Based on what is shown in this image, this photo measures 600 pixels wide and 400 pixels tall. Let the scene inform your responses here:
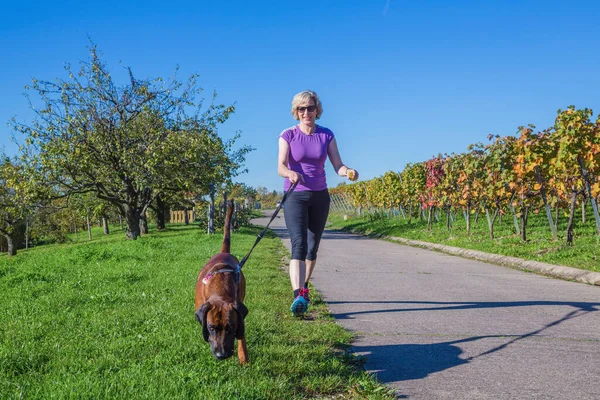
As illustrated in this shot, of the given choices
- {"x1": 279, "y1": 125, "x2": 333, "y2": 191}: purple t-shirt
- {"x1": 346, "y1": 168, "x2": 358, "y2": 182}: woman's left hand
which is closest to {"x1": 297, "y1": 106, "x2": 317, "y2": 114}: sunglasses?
{"x1": 279, "y1": 125, "x2": 333, "y2": 191}: purple t-shirt

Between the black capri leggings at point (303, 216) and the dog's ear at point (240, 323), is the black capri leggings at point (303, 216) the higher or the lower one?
the higher one

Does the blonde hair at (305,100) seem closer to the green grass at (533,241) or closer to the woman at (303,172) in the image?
the woman at (303,172)

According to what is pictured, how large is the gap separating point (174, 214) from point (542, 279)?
5486 cm

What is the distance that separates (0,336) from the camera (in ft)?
14.0

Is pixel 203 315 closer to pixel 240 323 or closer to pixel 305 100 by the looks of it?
pixel 240 323

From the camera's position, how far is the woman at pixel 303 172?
203 inches

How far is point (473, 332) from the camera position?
4.52 m

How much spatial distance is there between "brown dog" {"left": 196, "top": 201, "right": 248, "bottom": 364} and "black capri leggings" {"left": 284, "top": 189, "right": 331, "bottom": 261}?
5.15ft

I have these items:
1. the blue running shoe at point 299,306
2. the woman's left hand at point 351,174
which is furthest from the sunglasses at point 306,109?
the blue running shoe at point 299,306

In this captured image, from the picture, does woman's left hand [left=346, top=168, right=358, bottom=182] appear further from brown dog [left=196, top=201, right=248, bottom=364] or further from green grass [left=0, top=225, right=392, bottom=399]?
brown dog [left=196, top=201, right=248, bottom=364]

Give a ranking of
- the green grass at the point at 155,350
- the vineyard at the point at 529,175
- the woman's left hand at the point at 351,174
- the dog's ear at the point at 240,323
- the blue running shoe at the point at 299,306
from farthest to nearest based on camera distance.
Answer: the vineyard at the point at 529,175
the woman's left hand at the point at 351,174
the blue running shoe at the point at 299,306
the dog's ear at the point at 240,323
the green grass at the point at 155,350

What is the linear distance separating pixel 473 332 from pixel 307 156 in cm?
234

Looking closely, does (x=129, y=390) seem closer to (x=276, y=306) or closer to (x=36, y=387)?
(x=36, y=387)

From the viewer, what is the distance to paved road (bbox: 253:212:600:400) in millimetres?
3203
